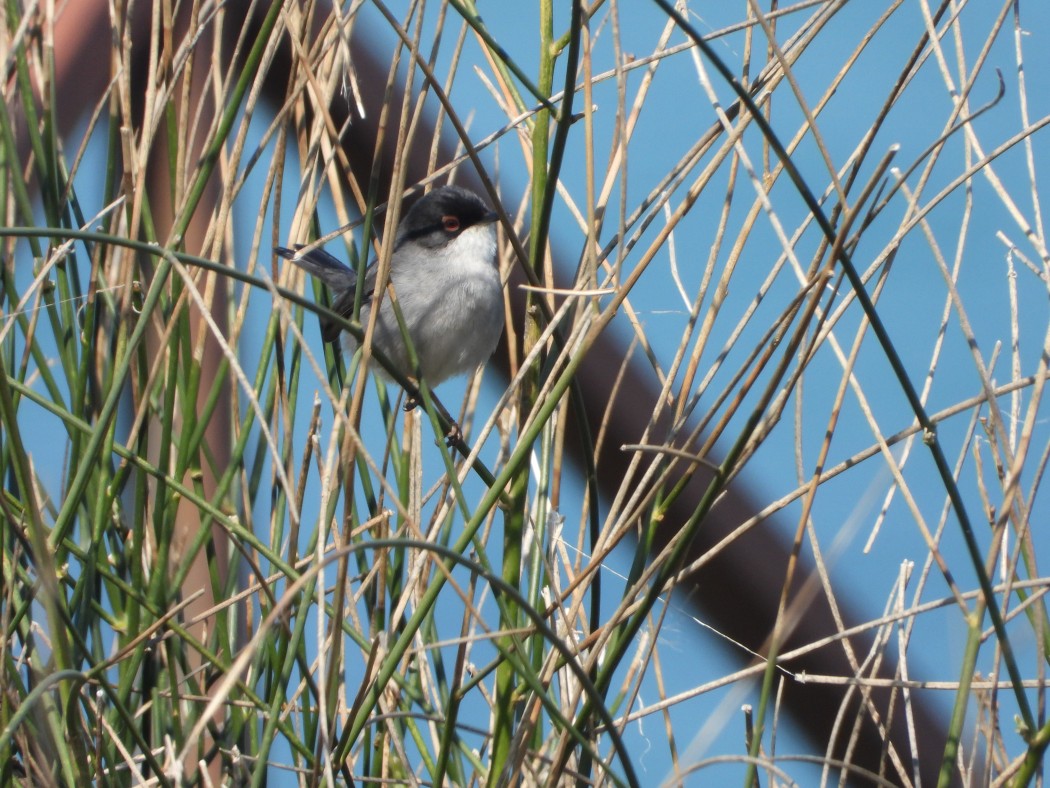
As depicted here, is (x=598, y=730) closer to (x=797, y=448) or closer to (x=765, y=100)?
(x=797, y=448)

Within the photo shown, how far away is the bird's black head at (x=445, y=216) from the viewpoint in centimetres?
361

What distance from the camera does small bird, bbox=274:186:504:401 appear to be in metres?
3.46

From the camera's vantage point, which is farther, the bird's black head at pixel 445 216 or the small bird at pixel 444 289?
the bird's black head at pixel 445 216

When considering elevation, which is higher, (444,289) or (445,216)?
(445,216)

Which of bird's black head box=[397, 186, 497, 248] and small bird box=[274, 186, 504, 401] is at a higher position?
bird's black head box=[397, 186, 497, 248]

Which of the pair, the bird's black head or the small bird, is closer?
the small bird

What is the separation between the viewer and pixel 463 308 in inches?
137

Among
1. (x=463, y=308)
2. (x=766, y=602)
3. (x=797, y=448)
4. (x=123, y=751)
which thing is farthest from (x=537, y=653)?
(x=463, y=308)

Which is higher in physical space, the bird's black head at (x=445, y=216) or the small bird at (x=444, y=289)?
the bird's black head at (x=445, y=216)

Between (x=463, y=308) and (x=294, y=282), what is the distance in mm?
1374

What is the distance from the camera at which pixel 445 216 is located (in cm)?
370

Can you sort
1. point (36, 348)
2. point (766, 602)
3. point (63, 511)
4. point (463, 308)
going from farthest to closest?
point (463, 308) → point (36, 348) → point (766, 602) → point (63, 511)

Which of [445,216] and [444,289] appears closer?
[444,289]

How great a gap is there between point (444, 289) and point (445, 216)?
28cm
